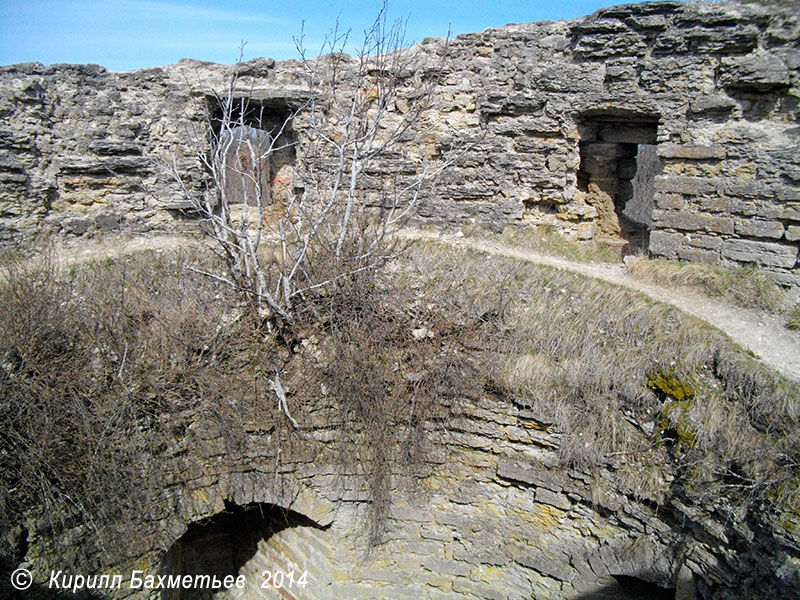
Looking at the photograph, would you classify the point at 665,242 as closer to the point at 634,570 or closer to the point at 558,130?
the point at 558,130

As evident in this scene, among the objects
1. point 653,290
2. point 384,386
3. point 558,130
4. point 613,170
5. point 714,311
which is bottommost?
point 384,386

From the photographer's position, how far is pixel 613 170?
798cm

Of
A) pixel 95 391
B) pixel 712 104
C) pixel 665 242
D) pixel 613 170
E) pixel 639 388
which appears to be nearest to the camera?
pixel 95 391

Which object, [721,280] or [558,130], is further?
[558,130]

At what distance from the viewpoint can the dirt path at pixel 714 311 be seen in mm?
5352

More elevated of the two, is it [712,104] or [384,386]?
[712,104]

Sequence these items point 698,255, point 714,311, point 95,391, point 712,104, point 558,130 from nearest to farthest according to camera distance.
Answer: point 95,391 < point 714,311 < point 712,104 < point 698,255 < point 558,130

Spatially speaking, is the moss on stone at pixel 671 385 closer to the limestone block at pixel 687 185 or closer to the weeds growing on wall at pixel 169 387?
the weeds growing on wall at pixel 169 387

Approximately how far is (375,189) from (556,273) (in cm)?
294

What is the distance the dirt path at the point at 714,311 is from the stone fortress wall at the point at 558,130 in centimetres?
65

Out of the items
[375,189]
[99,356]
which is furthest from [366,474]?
[375,189]

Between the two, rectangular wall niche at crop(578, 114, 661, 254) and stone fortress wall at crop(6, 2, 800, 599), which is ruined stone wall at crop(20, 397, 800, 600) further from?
rectangular wall niche at crop(578, 114, 661, 254)

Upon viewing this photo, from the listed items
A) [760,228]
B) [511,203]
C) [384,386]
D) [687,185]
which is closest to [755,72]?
[687,185]

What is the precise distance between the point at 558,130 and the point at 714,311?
3.05 metres
